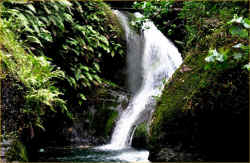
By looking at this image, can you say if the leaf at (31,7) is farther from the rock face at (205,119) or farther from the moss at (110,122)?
the rock face at (205,119)

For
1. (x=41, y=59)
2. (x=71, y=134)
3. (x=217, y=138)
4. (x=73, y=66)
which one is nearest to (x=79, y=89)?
(x=73, y=66)

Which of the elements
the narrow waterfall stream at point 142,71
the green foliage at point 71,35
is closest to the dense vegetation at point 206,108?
the narrow waterfall stream at point 142,71

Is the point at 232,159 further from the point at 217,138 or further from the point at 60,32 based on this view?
the point at 60,32

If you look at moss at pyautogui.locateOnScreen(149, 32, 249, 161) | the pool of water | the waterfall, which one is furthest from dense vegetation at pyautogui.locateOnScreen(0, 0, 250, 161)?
the waterfall

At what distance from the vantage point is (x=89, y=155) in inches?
194

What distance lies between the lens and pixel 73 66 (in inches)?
266

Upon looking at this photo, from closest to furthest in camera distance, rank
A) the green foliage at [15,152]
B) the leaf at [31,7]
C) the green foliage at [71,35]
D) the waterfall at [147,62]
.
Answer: the green foliage at [15,152] → the green foliage at [71,35] → the leaf at [31,7] → the waterfall at [147,62]

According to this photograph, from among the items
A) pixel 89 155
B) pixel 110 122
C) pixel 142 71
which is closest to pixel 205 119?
pixel 89 155

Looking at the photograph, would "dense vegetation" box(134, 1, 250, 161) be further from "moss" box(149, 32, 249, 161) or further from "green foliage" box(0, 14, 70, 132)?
"green foliage" box(0, 14, 70, 132)

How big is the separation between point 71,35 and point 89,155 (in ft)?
12.2

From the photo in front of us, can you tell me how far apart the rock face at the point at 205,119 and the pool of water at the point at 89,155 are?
4.03 feet

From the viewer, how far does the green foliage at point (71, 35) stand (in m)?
5.54

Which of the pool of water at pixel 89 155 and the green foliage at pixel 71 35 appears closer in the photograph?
the pool of water at pixel 89 155

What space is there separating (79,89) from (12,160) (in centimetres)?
416
